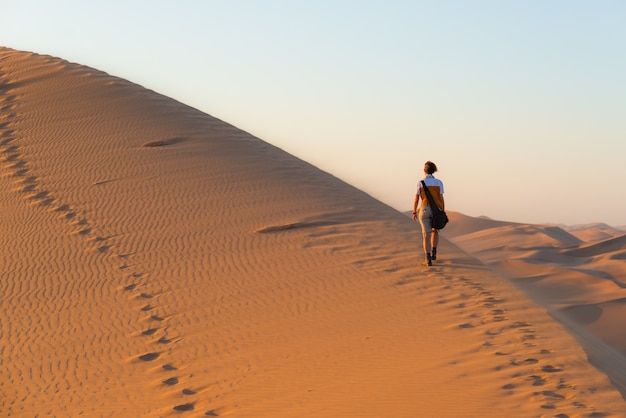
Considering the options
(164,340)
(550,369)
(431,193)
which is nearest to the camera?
(550,369)

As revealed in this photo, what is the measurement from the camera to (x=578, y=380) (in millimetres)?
8242

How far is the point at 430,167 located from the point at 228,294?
3575 millimetres

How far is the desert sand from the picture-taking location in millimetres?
8211

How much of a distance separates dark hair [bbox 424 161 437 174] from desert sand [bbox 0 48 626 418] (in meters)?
1.68

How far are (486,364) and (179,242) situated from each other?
7.00m

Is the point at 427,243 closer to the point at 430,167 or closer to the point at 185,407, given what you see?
the point at 430,167

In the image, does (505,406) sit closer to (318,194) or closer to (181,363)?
(181,363)

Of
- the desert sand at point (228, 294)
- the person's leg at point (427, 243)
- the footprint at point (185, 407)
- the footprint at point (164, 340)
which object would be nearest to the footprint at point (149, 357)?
the desert sand at point (228, 294)

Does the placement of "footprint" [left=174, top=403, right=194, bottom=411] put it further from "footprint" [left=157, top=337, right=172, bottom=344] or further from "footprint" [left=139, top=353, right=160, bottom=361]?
"footprint" [left=157, top=337, right=172, bottom=344]

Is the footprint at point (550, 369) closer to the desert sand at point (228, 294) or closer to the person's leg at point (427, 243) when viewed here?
the desert sand at point (228, 294)

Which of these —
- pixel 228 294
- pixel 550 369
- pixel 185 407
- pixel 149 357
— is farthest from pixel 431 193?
pixel 185 407

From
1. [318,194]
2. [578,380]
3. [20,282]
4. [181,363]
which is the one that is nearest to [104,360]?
[181,363]

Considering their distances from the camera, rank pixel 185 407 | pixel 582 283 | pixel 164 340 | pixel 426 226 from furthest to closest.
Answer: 1. pixel 582 283
2. pixel 426 226
3. pixel 164 340
4. pixel 185 407

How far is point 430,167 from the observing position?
39.2ft
